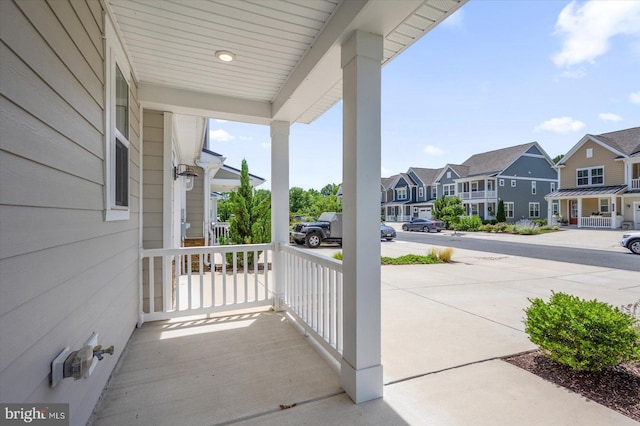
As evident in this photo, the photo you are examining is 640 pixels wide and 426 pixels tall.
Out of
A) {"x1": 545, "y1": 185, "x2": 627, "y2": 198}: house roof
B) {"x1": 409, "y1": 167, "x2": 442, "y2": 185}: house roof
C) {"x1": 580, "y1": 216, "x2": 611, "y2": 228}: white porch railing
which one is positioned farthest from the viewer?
{"x1": 409, "y1": 167, "x2": 442, "y2": 185}: house roof

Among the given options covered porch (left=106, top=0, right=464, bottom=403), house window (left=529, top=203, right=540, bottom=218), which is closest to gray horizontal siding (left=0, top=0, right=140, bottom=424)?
covered porch (left=106, top=0, right=464, bottom=403)

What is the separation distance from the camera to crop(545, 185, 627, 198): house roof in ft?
54.0

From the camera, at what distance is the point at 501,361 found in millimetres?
2475

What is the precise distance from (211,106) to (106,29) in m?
1.46

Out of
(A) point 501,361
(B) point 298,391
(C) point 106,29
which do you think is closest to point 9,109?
(C) point 106,29

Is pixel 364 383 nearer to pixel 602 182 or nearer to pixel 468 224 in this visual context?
pixel 468 224

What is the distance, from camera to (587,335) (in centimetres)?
207

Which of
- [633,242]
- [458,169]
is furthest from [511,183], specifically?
[633,242]

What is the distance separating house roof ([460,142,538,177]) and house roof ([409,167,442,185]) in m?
3.45

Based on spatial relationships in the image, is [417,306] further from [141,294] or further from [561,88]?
[561,88]

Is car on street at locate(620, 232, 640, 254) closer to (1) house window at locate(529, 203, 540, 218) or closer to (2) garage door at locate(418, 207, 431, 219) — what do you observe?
(1) house window at locate(529, 203, 540, 218)

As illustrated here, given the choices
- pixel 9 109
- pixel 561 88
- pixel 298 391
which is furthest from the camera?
pixel 561 88

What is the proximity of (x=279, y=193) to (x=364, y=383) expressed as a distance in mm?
2467

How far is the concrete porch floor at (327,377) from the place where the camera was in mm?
1814
